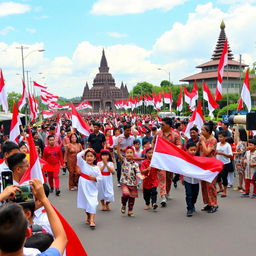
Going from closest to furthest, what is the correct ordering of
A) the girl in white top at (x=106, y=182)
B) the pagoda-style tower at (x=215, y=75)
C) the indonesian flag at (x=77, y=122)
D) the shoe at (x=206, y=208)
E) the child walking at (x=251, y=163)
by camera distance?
the shoe at (x=206, y=208) < the girl in white top at (x=106, y=182) < the child walking at (x=251, y=163) < the indonesian flag at (x=77, y=122) < the pagoda-style tower at (x=215, y=75)

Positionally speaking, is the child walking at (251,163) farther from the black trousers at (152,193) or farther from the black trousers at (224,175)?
the black trousers at (152,193)

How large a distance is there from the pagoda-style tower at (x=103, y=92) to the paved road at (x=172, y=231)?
405ft

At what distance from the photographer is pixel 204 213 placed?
24.9 ft

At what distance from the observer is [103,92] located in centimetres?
13512

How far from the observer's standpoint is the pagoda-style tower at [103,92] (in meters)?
133

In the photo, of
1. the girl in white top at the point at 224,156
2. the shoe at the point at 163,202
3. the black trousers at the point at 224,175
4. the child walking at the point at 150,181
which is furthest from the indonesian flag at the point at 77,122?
the black trousers at the point at 224,175

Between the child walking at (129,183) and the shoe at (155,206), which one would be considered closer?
the child walking at (129,183)

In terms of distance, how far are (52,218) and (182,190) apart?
7.89 meters

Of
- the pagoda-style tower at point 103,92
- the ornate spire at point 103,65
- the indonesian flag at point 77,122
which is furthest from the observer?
the ornate spire at point 103,65

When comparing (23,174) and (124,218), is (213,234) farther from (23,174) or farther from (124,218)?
(23,174)

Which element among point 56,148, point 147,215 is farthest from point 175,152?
point 56,148

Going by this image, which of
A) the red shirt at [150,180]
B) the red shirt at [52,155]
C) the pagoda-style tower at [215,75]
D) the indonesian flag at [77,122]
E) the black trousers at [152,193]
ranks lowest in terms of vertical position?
the black trousers at [152,193]

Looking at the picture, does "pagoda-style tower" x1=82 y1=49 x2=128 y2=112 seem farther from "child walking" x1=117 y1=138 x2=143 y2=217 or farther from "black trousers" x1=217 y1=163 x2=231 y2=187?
"child walking" x1=117 y1=138 x2=143 y2=217

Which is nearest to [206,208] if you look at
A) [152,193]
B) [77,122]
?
[152,193]
